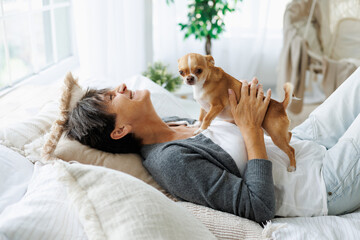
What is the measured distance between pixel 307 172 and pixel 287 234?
12.2 inches

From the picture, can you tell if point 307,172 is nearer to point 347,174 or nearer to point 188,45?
point 347,174

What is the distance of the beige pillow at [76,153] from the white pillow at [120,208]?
404 mm

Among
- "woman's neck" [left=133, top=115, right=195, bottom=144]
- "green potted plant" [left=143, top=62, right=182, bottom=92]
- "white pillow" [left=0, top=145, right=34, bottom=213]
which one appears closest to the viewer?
"white pillow" [left=0, top=145, right=34, bottom=213]

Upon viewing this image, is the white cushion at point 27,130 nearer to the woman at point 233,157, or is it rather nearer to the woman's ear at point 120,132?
the woman at point 233,157

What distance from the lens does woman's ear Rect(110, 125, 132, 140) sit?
1.31m

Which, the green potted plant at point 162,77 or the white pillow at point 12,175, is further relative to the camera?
the green potted plant at point 162,77

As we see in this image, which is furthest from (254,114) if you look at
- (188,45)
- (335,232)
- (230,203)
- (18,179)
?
(188,45)

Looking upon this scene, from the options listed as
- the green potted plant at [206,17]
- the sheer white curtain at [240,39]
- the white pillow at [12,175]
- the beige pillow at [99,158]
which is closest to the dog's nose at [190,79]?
the beige pillow at [99,158]

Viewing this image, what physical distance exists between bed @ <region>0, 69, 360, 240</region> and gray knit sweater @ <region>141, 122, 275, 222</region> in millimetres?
39

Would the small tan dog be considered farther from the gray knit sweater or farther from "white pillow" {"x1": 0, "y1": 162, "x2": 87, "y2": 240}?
"white pillow" {"x1": 0, "y1": 162, "x2": 87, "y2": 240}

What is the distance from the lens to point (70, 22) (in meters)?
2.98

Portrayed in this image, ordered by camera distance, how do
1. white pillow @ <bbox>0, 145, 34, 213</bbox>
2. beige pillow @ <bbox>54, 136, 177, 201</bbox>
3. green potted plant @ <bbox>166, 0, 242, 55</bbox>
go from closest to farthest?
white pillow @ <bbox>0, 145, 34, 213</bbox> < beige pillow @ <bbox>54, 136, 177, 201</bbox> < green potted plant @ <bbox>166, 0, 242, 55</bbox>

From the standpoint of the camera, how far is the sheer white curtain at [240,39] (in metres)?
3.42

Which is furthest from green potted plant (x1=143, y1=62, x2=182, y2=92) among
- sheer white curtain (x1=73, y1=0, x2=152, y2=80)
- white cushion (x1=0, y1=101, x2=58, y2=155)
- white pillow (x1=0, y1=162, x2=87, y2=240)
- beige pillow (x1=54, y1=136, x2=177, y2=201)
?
white pillow (x1=0, y1=162, x2=87, y2=240)
